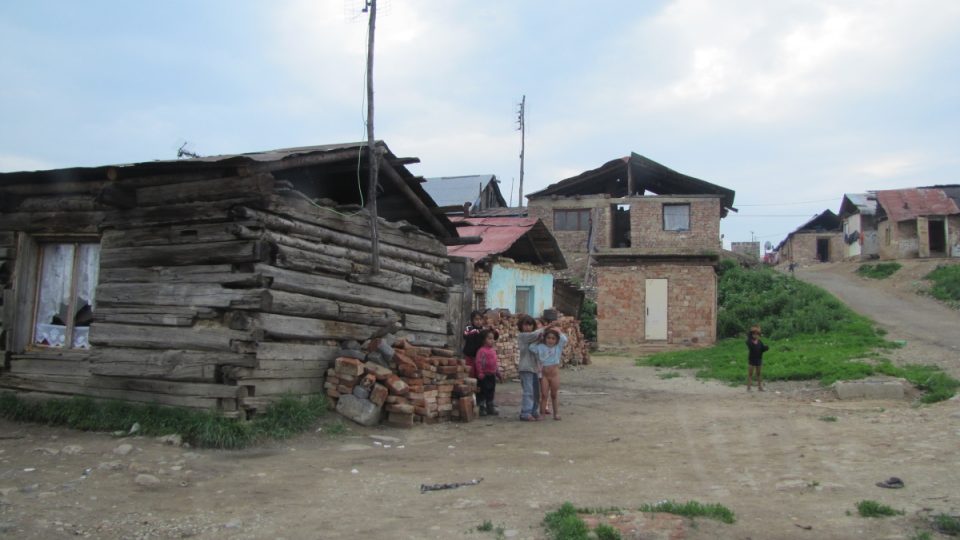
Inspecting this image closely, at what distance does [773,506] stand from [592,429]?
398 cm

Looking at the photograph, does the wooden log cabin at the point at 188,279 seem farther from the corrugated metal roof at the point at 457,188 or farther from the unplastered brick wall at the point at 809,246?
the unplastered brick wall at the point at 809,246

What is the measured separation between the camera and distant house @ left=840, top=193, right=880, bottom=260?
39188 mm

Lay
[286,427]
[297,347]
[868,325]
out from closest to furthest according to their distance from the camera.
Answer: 1. [286,427]
2. [297,347]
3. [868,325]

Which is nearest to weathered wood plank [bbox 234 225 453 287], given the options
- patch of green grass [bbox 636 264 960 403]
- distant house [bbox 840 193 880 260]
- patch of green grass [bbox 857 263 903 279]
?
patch of green grass [bbox 636 264 960 403]

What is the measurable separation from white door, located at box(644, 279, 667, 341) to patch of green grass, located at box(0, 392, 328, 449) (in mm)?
17238

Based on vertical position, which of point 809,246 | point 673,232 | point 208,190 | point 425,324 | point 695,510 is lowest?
point 695,510

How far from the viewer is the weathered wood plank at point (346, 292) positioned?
7914 mm

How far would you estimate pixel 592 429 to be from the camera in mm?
9008

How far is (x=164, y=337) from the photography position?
7801mm

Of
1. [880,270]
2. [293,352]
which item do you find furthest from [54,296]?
[880,270]

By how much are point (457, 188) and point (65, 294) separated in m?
25.1

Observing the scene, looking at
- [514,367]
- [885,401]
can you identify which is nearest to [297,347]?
[514,367]

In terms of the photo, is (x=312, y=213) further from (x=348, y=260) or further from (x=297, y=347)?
(x=297, y=347)

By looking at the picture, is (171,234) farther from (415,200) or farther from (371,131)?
(415,200)
